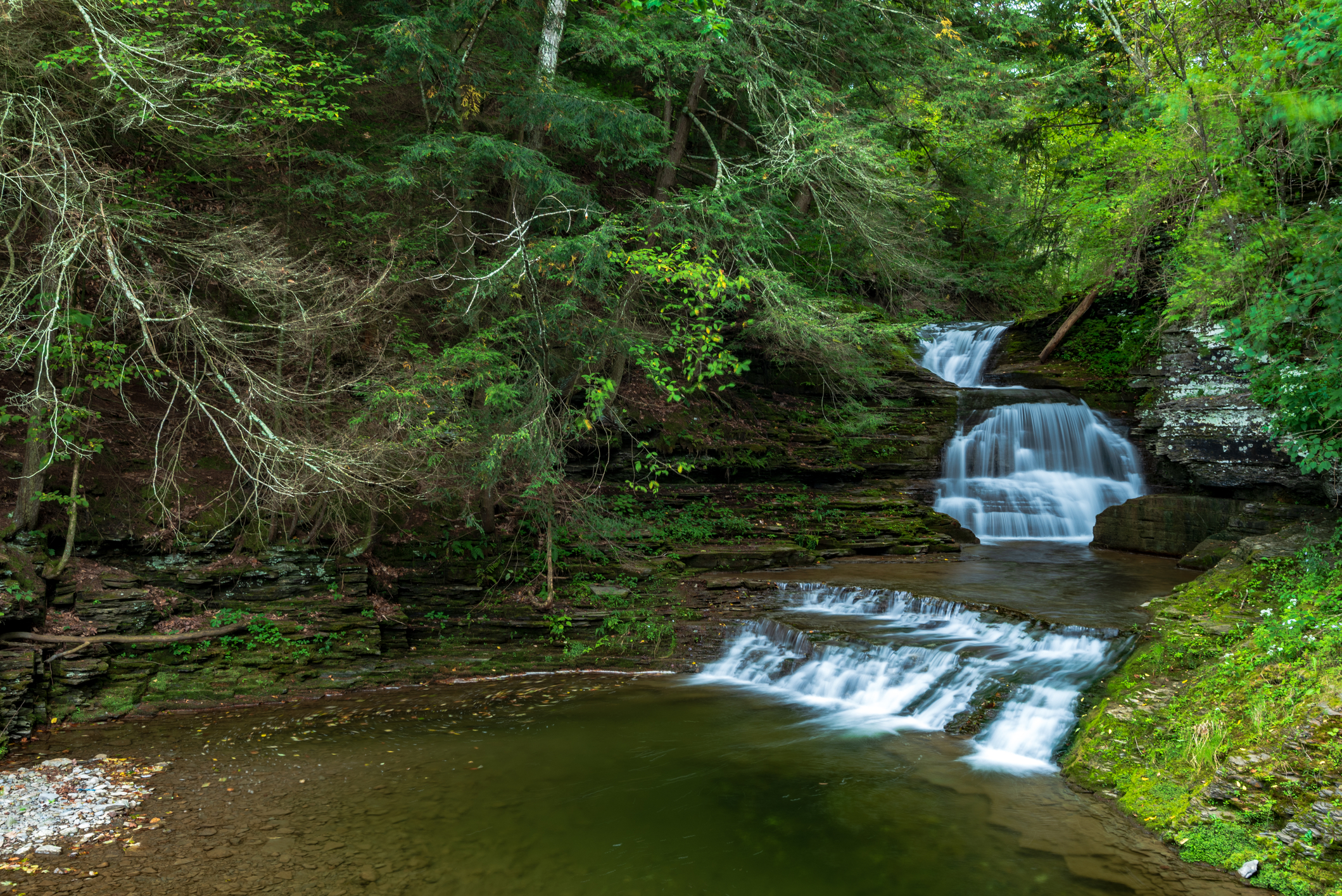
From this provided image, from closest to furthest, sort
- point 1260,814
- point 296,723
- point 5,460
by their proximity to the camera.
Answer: point 1260,814, point 296,723, point 5,460

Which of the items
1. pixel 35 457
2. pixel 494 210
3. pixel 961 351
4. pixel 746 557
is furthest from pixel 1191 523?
pixel 35 457

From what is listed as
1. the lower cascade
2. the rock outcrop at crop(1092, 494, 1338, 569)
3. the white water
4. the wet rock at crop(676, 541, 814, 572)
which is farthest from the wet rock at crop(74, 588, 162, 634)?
the white water

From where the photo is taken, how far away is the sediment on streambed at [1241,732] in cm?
466

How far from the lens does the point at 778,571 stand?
11461 millimetres

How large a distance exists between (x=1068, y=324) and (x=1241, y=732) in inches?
535

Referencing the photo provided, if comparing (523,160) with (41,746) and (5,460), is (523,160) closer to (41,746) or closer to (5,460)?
(5,460)

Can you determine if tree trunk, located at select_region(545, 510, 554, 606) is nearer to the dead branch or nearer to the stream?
the stream

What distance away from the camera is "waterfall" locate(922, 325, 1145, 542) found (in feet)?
46.2

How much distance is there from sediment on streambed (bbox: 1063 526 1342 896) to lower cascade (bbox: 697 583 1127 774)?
371mm

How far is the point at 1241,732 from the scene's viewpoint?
17.5 feet

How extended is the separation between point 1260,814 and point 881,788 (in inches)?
92.7

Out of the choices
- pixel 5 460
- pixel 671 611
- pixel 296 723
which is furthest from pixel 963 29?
pixel 5 460

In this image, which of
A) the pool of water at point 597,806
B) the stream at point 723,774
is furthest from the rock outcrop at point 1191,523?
the pool of water at point 597,806

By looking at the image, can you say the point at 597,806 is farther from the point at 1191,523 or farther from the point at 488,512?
the point at 1191,523
